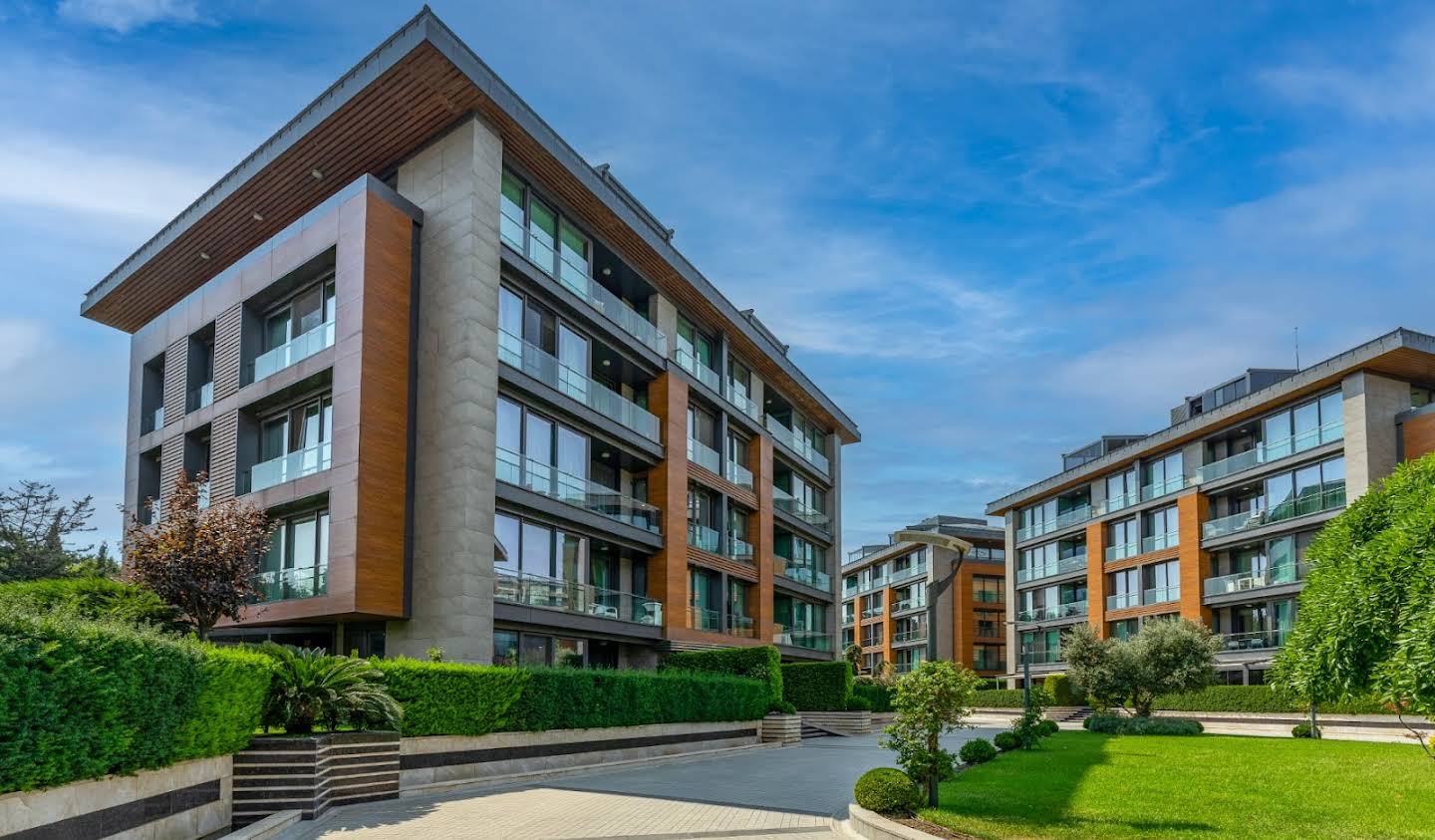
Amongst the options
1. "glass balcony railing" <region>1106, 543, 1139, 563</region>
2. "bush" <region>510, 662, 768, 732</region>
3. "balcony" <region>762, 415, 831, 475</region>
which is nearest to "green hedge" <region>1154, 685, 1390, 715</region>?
"glass balcony railing" <region>1106, 543, 1139, 563</region>

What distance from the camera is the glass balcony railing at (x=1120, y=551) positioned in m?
55.2

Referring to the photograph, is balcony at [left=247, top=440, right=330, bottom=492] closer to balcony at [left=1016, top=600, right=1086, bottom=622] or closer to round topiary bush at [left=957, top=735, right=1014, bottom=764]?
round topiary bush at [left=957, top=735, right=1014, bottom=764]

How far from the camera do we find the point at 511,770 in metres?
19.0

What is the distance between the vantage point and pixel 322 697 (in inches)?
575

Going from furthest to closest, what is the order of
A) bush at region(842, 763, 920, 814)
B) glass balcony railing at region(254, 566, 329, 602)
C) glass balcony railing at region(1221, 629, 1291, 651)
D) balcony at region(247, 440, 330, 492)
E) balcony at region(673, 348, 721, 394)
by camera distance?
glass balcony railing at region(1221, 629, 1291, 651), balcony at region(673, 348, 721, 394), balcony at region(247, 440, 330, 492), glass balcony railing at region(254, 566, 329, 602), bush at region(842, 763, 920, 814)

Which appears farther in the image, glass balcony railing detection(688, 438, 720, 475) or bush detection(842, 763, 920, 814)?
glass balcony railing detection(688, 438, 720, 475)

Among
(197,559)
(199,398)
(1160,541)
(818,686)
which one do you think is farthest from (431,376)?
(1160,541)

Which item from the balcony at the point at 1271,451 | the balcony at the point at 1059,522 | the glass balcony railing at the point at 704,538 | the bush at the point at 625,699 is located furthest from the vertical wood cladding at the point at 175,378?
the balcony at the point at 1059,522

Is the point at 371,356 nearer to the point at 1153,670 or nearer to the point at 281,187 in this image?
the point at 281,187

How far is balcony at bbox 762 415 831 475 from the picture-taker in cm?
4375

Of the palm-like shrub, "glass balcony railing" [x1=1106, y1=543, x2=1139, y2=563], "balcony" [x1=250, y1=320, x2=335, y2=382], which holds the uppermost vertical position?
"balcony" [x1=250, y1=320, x2=335, y2=382]

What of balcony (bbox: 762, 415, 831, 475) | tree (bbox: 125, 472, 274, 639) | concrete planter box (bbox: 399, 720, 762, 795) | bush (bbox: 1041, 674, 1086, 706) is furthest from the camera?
bush (bbox: 1041, 674, 1086, 706)

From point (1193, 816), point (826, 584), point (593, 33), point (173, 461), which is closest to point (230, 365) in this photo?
point (173, 461)

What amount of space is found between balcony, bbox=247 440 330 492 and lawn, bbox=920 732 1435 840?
49.1 ft
